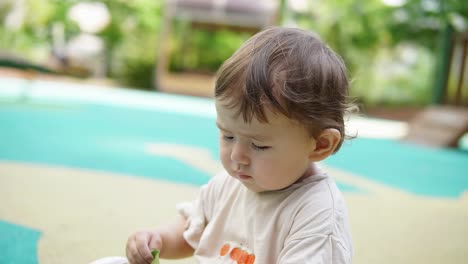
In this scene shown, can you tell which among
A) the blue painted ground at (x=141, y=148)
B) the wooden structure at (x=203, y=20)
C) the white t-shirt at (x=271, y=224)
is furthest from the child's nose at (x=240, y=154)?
the wooden structure at (x=203, y=20)

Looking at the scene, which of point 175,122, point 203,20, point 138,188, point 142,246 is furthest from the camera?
point 203,20

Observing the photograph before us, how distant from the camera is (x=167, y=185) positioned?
2270 mm

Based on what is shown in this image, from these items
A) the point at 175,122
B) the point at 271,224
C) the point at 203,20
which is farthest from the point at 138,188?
the point at 203,20

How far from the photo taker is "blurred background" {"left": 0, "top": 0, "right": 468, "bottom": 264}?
1.71m

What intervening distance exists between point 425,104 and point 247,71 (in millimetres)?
8919

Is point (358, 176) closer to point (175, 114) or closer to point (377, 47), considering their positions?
point (175, 114)

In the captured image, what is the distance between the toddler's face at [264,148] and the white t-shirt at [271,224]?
0.04 m

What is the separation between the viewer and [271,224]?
0.95 metres

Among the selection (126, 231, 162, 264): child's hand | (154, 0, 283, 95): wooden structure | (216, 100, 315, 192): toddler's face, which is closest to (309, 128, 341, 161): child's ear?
(216, 100, 315, 192): toddler's face

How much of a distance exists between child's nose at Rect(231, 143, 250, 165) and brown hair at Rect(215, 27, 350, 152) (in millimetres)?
53

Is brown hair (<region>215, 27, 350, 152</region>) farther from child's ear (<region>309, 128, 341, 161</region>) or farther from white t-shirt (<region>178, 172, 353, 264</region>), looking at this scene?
white t-shirt (<region>178, 172, 353, 264</region>)

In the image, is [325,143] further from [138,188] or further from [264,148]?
[138,188]

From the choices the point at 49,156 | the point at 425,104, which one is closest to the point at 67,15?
the point at 425,104

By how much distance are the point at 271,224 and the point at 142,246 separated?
292 millimetres
